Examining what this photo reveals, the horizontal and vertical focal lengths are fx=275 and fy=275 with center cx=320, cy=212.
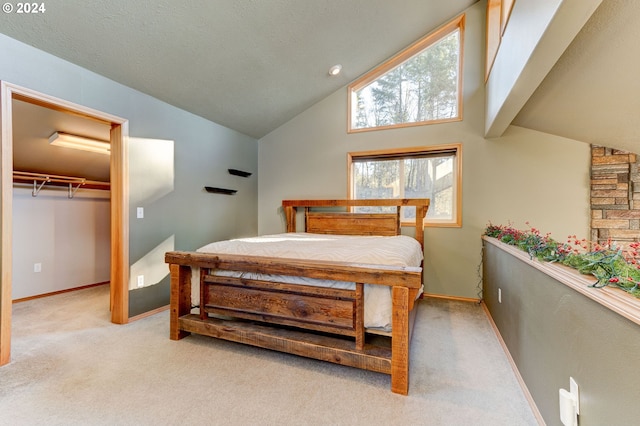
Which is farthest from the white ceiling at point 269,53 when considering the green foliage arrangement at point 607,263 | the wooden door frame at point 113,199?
the green foliage arrangement at point 607,263

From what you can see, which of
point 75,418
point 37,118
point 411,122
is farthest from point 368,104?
point 75,418

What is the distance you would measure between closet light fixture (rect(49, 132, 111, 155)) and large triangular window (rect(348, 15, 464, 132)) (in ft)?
10.7

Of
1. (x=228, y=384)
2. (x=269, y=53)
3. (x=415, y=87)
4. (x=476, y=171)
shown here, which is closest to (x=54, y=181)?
(x=269, y=53)

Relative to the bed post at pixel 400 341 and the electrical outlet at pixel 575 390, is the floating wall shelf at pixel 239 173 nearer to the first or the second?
the bed post at pixel 400 341

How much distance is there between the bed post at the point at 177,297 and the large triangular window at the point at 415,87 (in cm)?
285

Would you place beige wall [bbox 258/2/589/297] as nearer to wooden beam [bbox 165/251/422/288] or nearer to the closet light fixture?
wooden beam [bbox 165/251/422/288]

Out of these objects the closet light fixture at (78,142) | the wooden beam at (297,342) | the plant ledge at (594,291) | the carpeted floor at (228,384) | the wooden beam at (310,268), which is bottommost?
the carpeted floor at (228,384)

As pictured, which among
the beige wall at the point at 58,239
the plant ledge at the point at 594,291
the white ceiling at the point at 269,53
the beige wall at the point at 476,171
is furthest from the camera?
the beige wall at the point at 58,239

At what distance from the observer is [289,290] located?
6.26ft

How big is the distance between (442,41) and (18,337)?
5358mm

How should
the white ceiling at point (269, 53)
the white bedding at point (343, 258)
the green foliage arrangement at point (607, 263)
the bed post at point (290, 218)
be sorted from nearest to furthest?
1. the green foliage arrangement at point (607, 263)
2. the white bedding at point (343, 258)
3. the white ceiling at point (269, 53)
4. the bed post at point (290, 218)

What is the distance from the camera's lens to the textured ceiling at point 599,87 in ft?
4.85

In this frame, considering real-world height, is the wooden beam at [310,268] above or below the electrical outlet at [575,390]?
above
